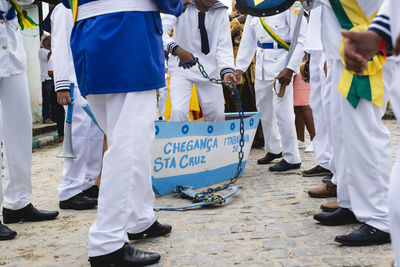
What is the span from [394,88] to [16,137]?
286 centimetres

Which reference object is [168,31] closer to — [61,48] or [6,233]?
[61,48]

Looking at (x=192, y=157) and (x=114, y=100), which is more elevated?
(x=114, y=100)

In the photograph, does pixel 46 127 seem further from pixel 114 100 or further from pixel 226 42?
pixel 114 100

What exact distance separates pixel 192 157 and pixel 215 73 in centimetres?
116

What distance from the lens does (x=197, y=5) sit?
513 centimetres

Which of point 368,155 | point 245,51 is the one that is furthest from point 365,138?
point 245,51

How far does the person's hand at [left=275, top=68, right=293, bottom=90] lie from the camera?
545cm

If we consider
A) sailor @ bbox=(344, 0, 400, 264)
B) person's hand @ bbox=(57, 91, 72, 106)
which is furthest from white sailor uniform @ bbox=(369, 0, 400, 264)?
person's hand @ bbox=(57, 91, 72, 106)

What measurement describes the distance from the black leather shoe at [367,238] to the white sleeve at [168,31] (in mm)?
2700

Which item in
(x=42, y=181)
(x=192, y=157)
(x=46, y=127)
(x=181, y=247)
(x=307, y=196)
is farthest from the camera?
(x=46, y=127)

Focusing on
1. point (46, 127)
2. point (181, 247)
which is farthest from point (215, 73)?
point (46, 127)

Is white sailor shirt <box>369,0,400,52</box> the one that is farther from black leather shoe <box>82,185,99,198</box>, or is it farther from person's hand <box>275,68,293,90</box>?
person's hand <box>275,68,293,90</box>

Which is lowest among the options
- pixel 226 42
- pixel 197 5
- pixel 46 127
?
pixel 46 127

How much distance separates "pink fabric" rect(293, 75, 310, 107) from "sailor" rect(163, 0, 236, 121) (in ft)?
8.53
